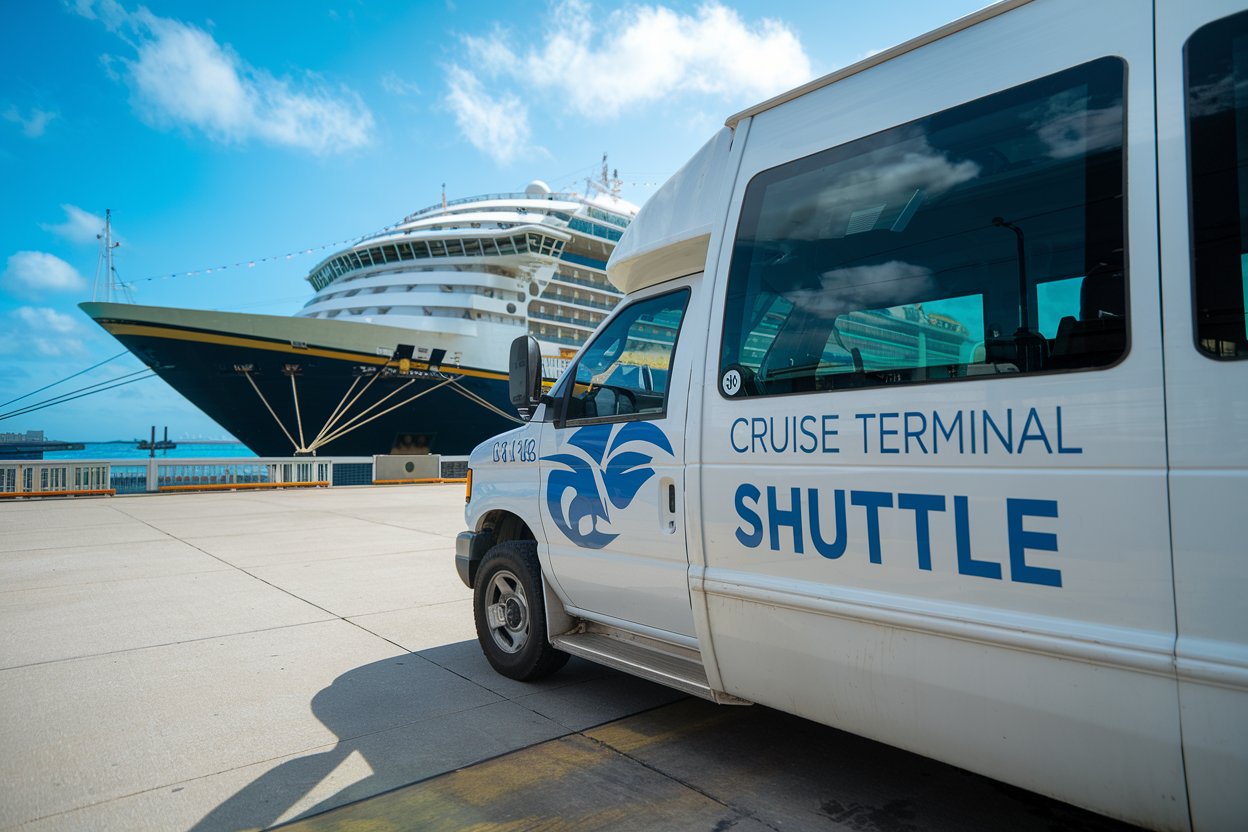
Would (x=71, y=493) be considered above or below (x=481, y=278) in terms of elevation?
below

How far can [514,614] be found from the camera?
167 inches

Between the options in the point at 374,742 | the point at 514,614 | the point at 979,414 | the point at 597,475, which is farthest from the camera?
the point at 514,614

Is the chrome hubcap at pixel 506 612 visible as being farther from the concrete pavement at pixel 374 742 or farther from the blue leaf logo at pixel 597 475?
the blue leaf logo at pixel 597 475

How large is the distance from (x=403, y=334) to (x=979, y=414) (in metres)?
23.8

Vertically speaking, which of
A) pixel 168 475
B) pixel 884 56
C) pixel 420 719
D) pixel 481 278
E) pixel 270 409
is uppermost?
pixel 481 278

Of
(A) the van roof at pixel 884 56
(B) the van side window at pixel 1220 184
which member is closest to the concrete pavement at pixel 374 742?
(B) the van side window at pixel 1220 184

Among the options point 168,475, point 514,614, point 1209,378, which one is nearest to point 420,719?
point 514,614

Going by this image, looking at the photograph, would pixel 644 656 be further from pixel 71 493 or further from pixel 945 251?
pixel 71 493

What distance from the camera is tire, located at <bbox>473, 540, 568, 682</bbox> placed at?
3.97 meters

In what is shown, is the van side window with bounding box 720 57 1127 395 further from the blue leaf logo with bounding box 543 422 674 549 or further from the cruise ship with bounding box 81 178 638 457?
the cruise ship with bounding box 81 178 638 457

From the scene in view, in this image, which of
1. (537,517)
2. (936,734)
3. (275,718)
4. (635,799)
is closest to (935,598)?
(936,734)

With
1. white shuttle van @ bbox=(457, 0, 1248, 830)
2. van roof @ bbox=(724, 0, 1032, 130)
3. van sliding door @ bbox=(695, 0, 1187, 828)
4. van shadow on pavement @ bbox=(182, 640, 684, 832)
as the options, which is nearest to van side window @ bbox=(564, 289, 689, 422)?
white shuttle van @ bbox=(457, 0, 1248, 830)

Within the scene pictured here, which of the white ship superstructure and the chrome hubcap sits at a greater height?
the white ship superstructure

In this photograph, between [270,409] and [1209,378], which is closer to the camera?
[1209,378]
